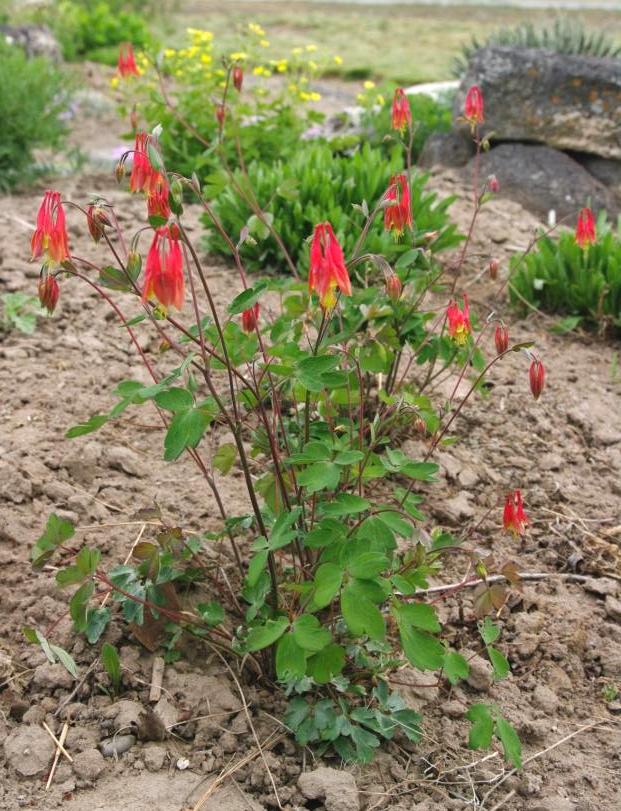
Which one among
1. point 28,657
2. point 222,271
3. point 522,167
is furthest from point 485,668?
point 522,167

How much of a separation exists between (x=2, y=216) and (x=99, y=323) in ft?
3.88

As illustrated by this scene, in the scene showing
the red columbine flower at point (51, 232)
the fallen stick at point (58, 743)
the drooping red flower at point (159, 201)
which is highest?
the drooping red flower at point (159, 201)

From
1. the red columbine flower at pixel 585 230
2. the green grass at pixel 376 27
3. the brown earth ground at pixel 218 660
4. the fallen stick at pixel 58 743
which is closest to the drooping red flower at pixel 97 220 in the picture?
the brown earth ground at pixel 218 660

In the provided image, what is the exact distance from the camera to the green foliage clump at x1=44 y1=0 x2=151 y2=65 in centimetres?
979

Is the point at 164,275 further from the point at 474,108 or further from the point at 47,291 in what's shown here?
the point at 474,108

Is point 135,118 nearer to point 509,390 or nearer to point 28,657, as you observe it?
point 509,390

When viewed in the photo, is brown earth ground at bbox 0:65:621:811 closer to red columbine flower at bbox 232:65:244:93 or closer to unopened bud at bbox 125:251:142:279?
unopened bud at bbox 125:251:142:279

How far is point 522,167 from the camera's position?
550cm

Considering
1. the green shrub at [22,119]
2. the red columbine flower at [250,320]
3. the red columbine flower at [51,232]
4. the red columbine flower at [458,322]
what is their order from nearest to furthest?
the red columbine flower at [51,232]
the red columbine flower at [250,320]
the red columbine flower at [458,322]
the green shrub at [22,119]

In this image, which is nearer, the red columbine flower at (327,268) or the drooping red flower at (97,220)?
the red columbine flower at (327,268)

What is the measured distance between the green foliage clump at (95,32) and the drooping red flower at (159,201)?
8.49 meters

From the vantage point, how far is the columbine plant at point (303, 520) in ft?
6.11

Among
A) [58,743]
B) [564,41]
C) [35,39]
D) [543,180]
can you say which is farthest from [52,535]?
[35,39]

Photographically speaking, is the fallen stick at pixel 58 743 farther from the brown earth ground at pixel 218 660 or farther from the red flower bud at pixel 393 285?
the red flower bud at pixel 393 285
